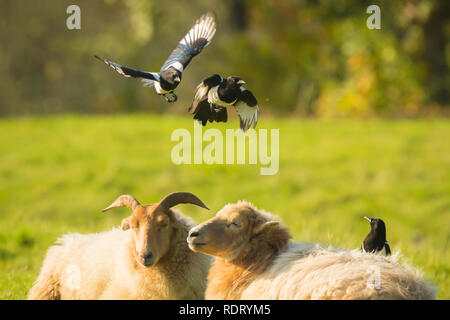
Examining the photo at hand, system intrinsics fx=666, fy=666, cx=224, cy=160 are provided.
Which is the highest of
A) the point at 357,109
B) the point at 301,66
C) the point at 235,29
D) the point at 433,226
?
the point at 235,29

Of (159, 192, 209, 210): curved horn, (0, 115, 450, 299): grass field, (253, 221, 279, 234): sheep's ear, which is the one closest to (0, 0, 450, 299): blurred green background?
(0, 115, 450, 299): grass field

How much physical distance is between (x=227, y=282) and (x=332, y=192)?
34.9ft

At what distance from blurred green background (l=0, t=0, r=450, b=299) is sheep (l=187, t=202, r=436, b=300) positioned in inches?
23.3

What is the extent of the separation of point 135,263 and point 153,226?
1.82 ft

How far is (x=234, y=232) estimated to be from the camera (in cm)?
526

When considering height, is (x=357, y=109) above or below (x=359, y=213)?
above

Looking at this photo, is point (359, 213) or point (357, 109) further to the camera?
point (357, 109)

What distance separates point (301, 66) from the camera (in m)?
28.4

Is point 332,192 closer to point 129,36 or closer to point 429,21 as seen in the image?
point 429,21

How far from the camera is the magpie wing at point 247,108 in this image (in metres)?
5.07

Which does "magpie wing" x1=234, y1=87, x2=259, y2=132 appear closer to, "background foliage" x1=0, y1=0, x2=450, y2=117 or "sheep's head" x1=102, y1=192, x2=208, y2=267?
"sheep's head" x1=102, y1=192, x2=208, y2=267

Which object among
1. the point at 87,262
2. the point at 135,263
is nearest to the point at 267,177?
the point at 87,262

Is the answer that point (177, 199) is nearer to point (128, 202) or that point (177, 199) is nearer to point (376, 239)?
point (128, 202)

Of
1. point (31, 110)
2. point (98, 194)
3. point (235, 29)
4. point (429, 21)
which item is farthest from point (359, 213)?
point (31, 110)
